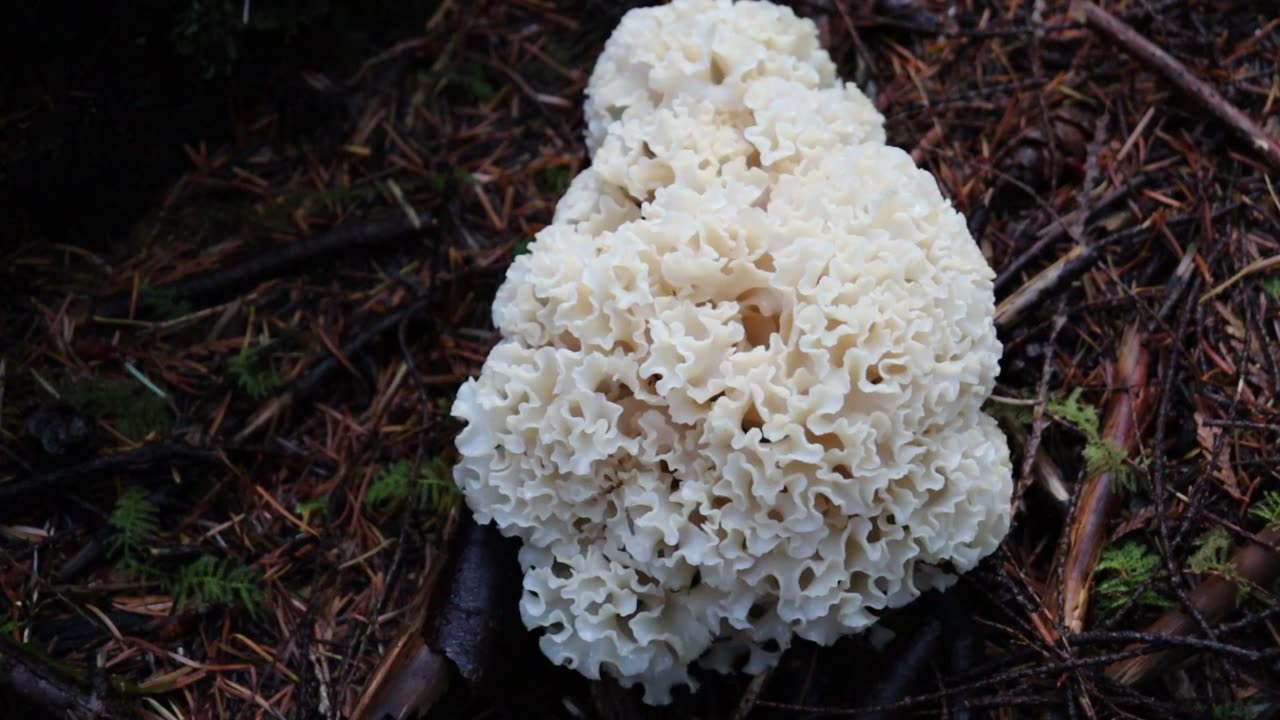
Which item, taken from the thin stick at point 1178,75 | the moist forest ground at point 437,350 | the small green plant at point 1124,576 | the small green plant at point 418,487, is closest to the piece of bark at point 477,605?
the moist forest ground at point 437,350

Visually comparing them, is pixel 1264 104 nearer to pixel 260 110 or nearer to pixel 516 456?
pixel 516 456

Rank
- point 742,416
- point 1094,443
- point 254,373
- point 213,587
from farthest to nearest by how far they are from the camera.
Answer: point 254,373 → point 213,587 → point 1094,443 → point 742,416

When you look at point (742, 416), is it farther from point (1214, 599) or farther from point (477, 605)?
point (1214, 599)

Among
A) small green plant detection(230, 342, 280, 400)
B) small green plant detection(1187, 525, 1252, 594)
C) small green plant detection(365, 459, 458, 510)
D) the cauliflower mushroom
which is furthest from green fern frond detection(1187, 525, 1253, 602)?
small green plant detection(230, 342, 280, 400)

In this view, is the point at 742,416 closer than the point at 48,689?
Yes

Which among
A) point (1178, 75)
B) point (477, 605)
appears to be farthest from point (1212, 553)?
point (477, 605)

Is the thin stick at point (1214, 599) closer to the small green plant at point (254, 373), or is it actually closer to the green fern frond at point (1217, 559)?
the green fern frond at point (1217, 559)

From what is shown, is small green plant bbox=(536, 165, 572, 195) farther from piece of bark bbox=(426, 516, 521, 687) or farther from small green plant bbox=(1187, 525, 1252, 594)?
small green plant bbox=(1187, 525, 1252, 594)

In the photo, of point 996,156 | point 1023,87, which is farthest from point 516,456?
point 1023,87
